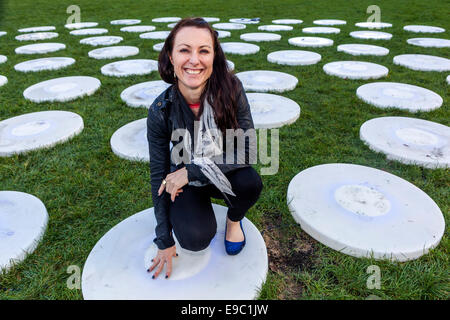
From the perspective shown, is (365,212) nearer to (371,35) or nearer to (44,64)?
(44,64)

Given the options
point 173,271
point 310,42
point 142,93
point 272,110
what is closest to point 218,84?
point 173,271

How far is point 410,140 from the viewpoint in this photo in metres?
3.18

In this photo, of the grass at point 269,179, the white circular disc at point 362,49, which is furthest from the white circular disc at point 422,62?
the white circular disc at point 362,49

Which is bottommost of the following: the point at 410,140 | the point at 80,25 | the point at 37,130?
the point at 410,140

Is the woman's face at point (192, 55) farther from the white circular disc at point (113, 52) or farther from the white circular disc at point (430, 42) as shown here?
the white circular disc at point (430, 42)

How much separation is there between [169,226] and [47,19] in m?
12.4

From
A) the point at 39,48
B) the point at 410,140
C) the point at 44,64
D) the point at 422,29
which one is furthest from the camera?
the point at 422,29

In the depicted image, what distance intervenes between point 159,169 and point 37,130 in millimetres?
2533

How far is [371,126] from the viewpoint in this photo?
3.46 m

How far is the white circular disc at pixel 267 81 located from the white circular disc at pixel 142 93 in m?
1.34

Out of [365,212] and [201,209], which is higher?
[201,209]
